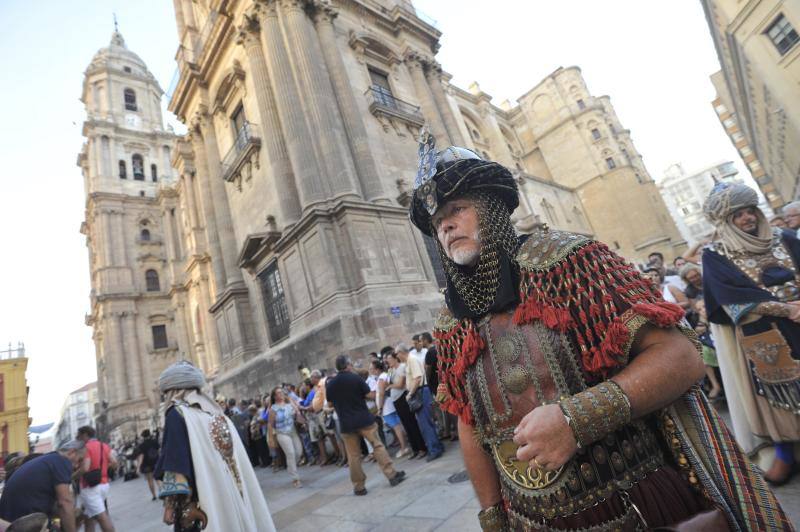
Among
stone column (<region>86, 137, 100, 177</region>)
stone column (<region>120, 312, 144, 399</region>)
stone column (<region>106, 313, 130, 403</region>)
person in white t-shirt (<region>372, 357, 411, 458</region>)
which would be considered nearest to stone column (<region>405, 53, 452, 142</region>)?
person in white t-shirt (<region>372, 357, 411, 458</region>)

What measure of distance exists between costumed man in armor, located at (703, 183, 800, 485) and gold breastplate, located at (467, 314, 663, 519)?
97.4 inches

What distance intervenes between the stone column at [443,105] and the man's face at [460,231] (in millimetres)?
16580

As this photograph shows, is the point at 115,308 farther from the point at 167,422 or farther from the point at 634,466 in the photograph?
the point at 634,466

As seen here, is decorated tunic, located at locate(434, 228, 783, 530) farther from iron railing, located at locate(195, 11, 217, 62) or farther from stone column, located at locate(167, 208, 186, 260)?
stone column, located at locate(167, 208, 186, 260)

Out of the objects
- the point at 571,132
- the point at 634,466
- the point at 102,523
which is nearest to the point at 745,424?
the point at 634,466

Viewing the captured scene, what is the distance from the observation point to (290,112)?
1307 centimetres

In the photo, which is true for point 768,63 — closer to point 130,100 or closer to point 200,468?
point 200,468

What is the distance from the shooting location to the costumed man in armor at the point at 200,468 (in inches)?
120

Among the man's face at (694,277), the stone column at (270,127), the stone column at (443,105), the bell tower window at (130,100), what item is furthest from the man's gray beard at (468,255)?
the bell tower window at (130,100)

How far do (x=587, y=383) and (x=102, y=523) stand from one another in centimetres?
787

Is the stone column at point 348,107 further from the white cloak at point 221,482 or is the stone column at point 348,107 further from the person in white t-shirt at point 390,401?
the white cloak at point 221,482

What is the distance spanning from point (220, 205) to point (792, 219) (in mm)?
19037

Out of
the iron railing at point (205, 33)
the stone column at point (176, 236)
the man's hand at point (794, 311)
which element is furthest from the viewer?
the stone column at point (176, 236)

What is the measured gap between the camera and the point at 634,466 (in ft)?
4.13
